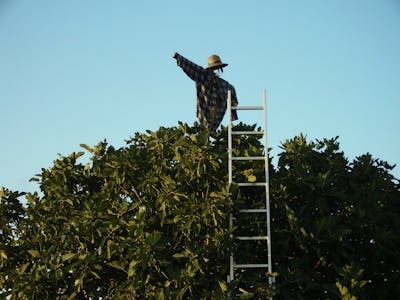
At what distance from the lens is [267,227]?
10.1m

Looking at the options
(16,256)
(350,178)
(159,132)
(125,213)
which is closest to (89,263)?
(125,213)

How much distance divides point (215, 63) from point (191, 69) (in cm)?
65

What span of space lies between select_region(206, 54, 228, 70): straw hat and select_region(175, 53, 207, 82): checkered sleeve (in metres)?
0.26

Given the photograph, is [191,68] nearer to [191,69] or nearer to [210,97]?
[191,69]

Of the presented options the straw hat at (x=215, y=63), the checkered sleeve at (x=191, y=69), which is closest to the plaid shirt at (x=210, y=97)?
the checkered sleeve at (x=191, y=69)

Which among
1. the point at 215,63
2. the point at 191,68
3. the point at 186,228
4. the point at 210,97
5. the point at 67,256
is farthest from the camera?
the point at 215,63

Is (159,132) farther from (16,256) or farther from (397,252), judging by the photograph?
(397,252)

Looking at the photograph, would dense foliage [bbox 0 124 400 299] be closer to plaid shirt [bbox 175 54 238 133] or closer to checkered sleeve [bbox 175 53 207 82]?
plaid shirt [bbox 175 54 238 133]

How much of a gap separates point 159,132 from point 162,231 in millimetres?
2137

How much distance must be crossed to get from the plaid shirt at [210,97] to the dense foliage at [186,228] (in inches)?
13.8

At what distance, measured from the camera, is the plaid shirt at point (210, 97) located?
12.1 m

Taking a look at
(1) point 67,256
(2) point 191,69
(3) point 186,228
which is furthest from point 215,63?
(1) point 67,256

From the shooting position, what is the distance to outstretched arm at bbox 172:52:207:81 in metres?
11.6

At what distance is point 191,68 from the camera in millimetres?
11867
